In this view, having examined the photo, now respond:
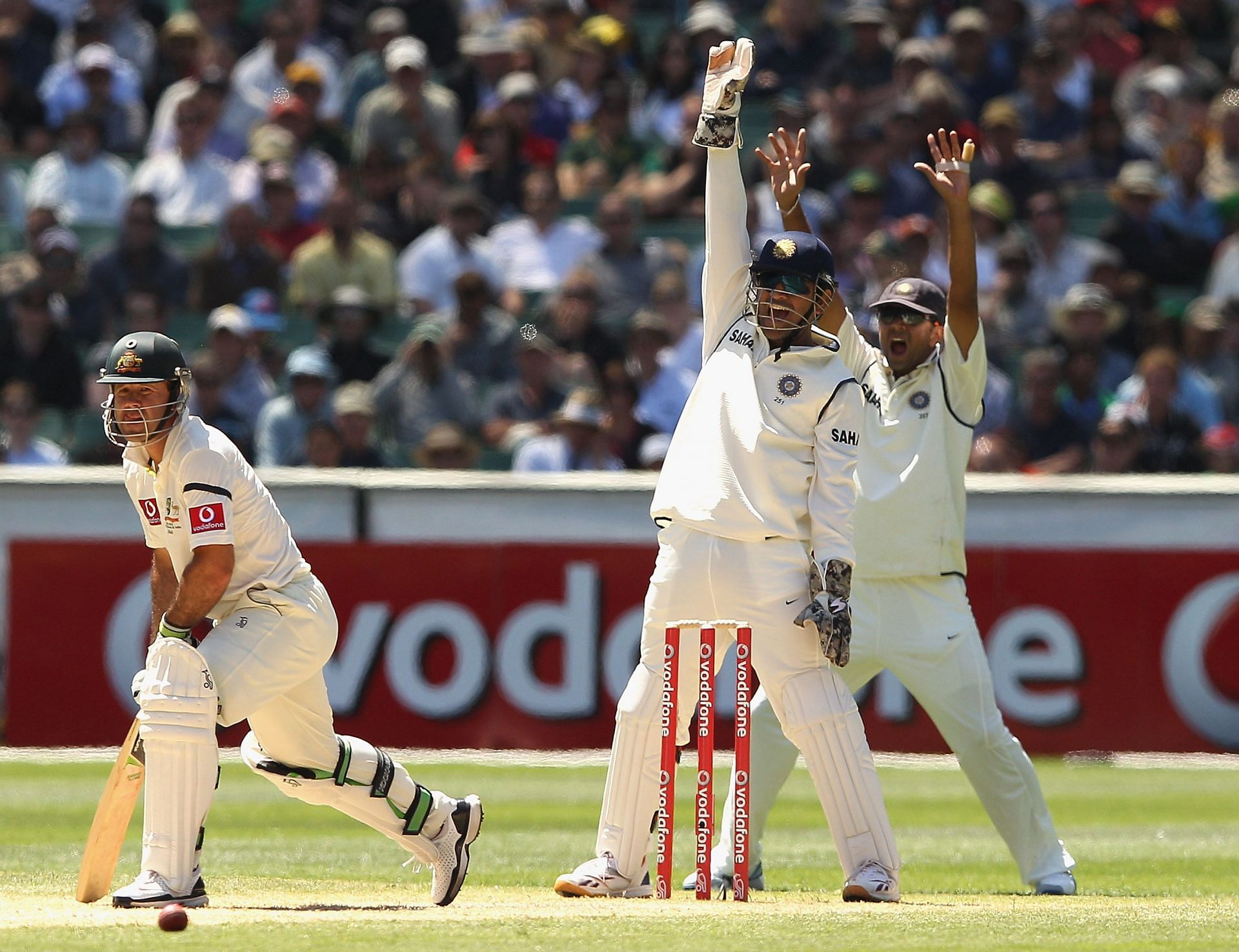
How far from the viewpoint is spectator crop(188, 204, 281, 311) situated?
16.1 metres

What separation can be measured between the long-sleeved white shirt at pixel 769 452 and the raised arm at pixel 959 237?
1.01 metres

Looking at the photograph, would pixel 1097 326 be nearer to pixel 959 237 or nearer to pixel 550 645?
pixel 550 645

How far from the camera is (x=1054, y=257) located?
53.6 ft

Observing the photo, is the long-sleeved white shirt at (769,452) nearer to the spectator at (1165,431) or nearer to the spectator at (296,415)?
the spectator at (296,415)

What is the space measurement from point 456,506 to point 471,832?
6.19 m

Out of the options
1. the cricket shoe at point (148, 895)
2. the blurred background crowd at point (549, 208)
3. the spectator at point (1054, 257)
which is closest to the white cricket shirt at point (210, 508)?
the cricket shoe at point (148, 895)

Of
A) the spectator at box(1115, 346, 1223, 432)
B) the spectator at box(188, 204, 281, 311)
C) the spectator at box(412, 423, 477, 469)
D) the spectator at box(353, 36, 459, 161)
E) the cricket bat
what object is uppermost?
the spectator at box(353, 36, 459, 161)

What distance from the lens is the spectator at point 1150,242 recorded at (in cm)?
1677

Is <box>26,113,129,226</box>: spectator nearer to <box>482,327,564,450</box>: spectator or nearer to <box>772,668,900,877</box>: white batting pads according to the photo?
<box>482,327,564,450</box>: spectator

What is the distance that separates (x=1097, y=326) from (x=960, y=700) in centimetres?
771

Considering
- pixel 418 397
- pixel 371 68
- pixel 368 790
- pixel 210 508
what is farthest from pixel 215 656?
pixel 371 68

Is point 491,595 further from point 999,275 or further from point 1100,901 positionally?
point 1100,901

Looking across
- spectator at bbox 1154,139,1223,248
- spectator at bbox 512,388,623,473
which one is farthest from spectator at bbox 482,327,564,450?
spectator at bbox 1154,139,1223,248

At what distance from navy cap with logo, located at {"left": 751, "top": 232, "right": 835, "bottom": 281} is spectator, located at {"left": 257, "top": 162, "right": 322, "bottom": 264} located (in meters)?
10.00
